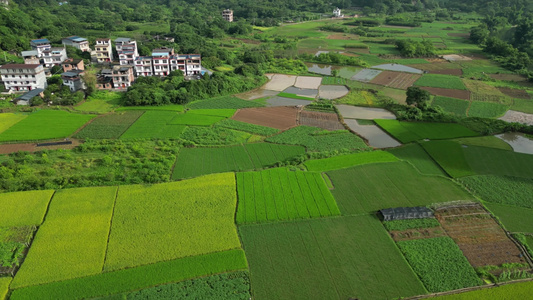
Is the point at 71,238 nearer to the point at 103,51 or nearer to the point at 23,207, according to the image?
the point at 23,207

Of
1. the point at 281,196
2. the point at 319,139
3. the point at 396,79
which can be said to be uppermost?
the point at 396,79

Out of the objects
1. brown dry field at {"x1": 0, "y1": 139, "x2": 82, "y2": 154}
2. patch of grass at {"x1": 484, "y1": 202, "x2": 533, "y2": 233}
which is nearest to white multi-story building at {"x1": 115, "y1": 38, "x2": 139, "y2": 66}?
brown dry field at {"x1": 0, "y1": 139, "x2": 82, "y2": 154}

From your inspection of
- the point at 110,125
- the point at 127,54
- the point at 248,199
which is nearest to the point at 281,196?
the point at 248,199

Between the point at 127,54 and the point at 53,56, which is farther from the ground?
the point at 127,54

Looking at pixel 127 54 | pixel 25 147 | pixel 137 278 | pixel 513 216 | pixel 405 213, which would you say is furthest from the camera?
pixel 127 54

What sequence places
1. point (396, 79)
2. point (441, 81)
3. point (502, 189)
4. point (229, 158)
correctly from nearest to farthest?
point (502, 189), point (229, 158), point (441, 81), point (396, 79)

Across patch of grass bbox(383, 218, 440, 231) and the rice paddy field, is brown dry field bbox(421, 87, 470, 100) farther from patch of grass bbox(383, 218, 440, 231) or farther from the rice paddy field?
patch of grass bbox(383, 218, 440, 231)

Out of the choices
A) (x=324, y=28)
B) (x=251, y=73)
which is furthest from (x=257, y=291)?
(x=324, y=28)
